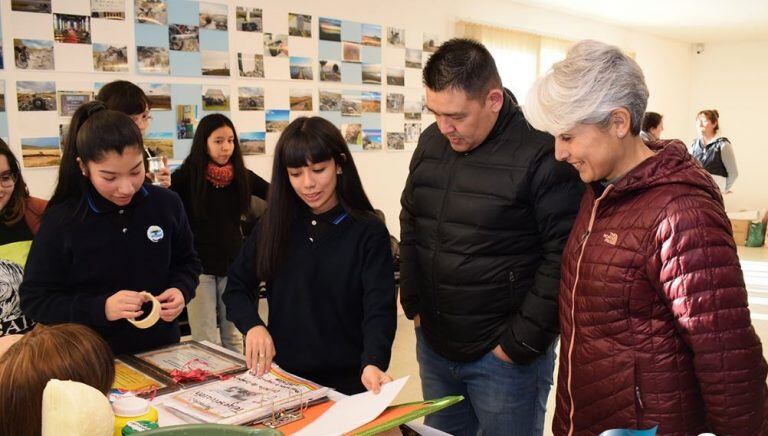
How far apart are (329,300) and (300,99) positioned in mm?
3036

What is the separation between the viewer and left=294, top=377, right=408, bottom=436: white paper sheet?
1029 millimetres

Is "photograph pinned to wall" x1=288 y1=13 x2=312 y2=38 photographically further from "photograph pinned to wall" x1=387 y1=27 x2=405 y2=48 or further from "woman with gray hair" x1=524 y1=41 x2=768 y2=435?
"woman with gray hair" x1=524 y1=41 x2=768 y2=435

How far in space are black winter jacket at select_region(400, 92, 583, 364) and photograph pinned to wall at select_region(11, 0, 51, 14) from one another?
95.7 inches

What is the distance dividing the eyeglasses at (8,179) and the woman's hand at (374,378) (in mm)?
1074

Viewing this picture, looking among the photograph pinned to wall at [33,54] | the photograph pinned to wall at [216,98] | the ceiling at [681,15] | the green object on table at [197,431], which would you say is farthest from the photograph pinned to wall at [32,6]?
the ceiling at [681,15]

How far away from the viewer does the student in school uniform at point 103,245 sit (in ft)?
4.79

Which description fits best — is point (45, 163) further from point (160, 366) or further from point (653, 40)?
point (653, 40)

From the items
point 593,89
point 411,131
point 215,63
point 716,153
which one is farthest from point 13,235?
point 716,153

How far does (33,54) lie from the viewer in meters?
3.09

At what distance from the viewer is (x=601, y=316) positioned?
121 cm

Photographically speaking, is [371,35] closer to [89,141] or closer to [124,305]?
[89,141]

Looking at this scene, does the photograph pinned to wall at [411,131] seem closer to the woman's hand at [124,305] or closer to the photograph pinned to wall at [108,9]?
the photograph pinned to wall at [108,9]

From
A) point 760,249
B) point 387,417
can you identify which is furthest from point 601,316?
point 760,249

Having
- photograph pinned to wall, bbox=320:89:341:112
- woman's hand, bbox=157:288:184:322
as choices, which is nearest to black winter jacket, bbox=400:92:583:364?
woman's hand, bbox=157:288:184:322
